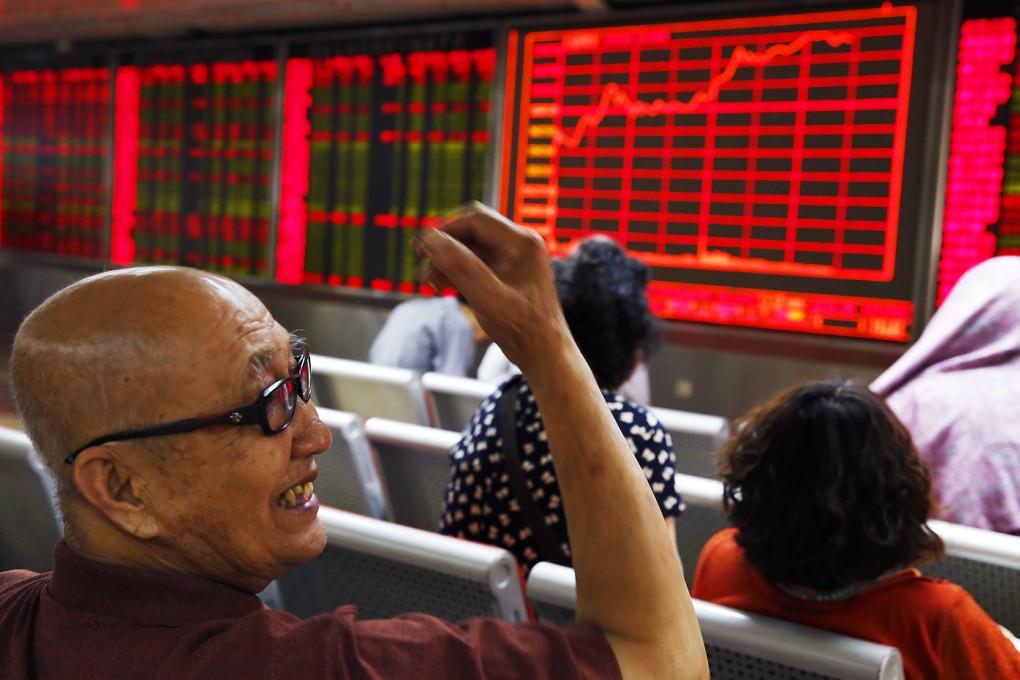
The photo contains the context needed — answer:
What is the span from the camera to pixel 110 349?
2.59 ft

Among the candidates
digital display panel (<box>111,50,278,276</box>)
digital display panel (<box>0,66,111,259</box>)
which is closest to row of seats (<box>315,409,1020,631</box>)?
digital display panel (<box>111,50,278,276</box>)

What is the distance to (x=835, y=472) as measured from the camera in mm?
1354

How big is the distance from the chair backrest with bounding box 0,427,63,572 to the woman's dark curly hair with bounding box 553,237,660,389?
1.08m

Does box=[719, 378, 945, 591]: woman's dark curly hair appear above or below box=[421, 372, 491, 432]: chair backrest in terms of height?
above

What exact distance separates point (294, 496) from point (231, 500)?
0.08m

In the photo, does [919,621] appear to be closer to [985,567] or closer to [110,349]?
[985,567]

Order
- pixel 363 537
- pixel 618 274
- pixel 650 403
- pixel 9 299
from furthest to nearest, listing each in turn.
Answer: pixel 9 299, pixel 650 403, pixel 618 274, pixel 363 537

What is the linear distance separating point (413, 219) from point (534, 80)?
979mm

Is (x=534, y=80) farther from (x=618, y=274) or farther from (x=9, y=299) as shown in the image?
(x=9, y=299)

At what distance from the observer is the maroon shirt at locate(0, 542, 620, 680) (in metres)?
0.74

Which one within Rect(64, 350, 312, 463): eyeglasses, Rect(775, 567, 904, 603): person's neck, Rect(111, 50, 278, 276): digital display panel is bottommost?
Rect(775, 567, 904, 603): person's neck

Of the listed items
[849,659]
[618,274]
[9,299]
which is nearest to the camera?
[849,659]

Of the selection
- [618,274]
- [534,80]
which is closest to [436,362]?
[534,80]

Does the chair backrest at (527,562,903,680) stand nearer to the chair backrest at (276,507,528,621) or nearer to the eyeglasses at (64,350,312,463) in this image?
the chair backrest at (276,507,528,621)
